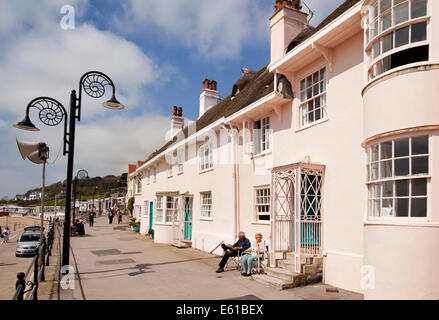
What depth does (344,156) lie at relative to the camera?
8.62 metres

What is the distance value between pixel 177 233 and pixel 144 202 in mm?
11653

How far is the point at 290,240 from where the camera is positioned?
33.7 ft

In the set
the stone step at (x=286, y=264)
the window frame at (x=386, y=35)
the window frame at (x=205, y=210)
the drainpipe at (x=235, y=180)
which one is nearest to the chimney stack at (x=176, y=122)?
the window frame at (x=205, y=210)

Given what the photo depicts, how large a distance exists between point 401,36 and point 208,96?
19.9 metres

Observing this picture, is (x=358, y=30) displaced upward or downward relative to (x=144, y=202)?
upward

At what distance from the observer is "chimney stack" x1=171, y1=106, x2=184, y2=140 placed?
3023 cm

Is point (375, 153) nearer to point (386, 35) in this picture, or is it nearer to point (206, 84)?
point (386, 35)

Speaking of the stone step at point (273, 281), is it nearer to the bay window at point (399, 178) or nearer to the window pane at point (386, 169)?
the bay window at point (399, 178)

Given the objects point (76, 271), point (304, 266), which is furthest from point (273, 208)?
point (76, 271)

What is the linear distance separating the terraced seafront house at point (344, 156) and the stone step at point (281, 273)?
3cm

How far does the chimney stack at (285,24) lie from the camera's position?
1221 cm
